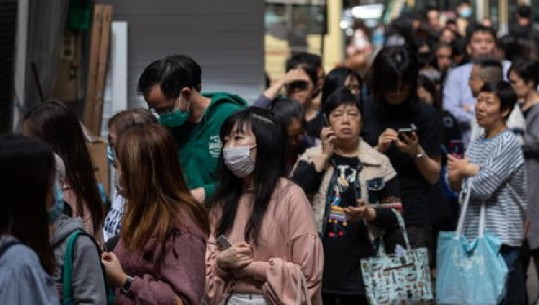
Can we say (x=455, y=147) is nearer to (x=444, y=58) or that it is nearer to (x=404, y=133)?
(x=444, y=58)

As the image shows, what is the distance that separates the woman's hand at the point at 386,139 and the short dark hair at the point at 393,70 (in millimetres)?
371

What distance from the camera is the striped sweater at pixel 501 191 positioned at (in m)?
8.32

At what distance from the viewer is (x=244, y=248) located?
18.4 feet

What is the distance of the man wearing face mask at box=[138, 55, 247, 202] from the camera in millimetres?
6316

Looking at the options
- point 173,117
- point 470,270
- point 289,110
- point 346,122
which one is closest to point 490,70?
point 470,270

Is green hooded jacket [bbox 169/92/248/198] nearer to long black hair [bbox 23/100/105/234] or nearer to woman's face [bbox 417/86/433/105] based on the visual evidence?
long black hair [bbox 23/100/105/234]

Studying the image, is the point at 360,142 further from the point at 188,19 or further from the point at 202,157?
the point at 188,19

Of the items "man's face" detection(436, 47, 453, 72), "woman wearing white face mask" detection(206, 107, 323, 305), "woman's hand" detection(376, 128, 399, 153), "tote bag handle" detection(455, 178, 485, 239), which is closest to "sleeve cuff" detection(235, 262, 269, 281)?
"woman wearing white face mask" detection(206, 107, 323, 305)

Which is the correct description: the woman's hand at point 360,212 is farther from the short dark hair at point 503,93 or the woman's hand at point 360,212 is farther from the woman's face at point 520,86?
the woman's face at point 520,86

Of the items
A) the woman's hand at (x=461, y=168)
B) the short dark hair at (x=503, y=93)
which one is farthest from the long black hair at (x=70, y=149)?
the short dark hair at (x=503, y=93)

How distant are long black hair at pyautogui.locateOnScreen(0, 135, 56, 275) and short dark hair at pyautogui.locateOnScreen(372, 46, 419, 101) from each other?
12.6ft

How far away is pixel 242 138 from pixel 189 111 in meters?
0.71

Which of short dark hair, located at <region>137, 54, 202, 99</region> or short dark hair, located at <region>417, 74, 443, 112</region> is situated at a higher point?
short dark hair, located at <region>137, 54, 202, 99</region>

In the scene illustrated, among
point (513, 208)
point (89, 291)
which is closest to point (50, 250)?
point (89, 291)
